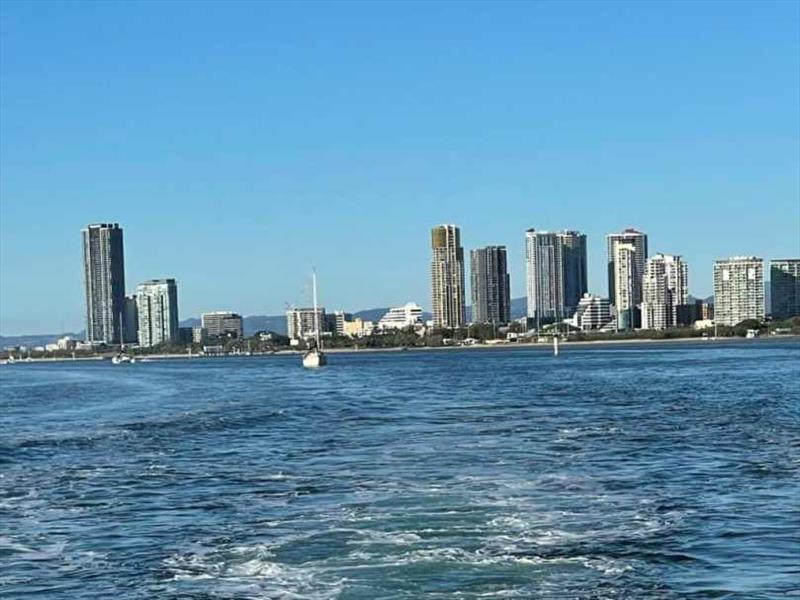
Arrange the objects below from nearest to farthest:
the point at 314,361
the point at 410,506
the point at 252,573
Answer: the point at 252,573 → the point at 410,506 → the point at 314,361

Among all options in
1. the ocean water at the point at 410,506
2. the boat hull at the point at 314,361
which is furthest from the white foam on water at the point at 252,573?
the boat hull at the point at 314,361

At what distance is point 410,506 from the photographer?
72.5 feet

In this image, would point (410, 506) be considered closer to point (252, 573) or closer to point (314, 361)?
point (252, 573)

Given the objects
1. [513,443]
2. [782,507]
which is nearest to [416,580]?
[782,507]

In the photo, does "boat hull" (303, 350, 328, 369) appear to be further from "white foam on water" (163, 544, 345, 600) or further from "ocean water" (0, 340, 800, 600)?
"white foam on water" (163, 544, 345, 600)

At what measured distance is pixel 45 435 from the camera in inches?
1635

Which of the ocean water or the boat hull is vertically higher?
the ocean water

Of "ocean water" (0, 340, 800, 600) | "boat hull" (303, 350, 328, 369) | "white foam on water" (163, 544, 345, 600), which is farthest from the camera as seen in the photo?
"boat hull" (303, 350, 328, 369)

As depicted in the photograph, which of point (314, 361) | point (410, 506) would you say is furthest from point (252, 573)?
point (314, 361)

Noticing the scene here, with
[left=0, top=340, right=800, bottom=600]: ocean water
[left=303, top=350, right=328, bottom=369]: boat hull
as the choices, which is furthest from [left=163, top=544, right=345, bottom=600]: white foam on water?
[left=303, top=350, right=328, bottom=369]: boat hull

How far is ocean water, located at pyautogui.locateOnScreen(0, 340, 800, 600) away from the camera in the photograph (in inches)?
645

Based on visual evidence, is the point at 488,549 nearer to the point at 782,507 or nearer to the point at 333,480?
the point at 782,507

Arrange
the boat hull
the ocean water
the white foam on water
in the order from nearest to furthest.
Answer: the white foam on water < the ocean water < the boat hull

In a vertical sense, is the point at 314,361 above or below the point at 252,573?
below
